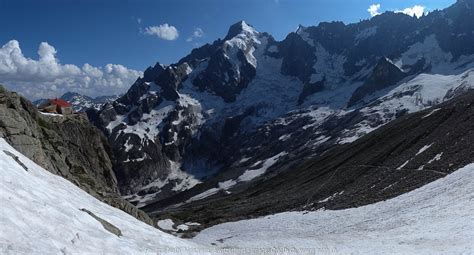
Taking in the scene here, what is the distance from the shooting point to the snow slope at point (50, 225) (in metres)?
19.2

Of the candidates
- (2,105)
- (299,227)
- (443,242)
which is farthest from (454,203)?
(2,105)

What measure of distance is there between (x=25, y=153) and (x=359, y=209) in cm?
4050

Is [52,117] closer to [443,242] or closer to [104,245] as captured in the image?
[104,245]

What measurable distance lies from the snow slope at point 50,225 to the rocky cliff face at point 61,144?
23.8ft

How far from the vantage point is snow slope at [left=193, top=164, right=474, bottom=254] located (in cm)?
3378

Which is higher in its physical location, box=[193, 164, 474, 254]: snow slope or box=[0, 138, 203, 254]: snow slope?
box=[0, 138, 203, 254]: snow slope

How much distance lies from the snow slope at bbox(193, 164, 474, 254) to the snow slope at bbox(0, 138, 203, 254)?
14857 mm

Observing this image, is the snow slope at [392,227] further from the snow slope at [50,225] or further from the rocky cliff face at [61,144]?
the rocky cliff face at [61,144]

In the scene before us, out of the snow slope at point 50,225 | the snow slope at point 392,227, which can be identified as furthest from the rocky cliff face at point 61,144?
the snow slope at point 392,227

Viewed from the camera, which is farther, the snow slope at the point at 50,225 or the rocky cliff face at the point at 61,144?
the rocky cliff face at the point at 61,144

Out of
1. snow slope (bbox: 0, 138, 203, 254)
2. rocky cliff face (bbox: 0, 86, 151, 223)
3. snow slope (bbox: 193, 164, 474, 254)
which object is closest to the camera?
snow slope (bbox: 0, 138, 203, 254)

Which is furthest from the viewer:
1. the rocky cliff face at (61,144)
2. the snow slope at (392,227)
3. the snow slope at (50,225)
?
the rocky cliff face at (61,144)

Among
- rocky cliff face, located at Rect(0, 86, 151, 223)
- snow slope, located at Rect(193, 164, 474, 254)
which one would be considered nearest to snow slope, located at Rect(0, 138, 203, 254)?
rocky cliff face, located at Rect(0, 86, 151, 223)

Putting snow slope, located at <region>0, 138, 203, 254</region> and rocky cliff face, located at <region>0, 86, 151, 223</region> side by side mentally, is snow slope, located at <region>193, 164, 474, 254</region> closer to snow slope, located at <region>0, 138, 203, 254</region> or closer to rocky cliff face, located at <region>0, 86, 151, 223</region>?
snow slope, located at <region>0, 138, 203, 254</region>
